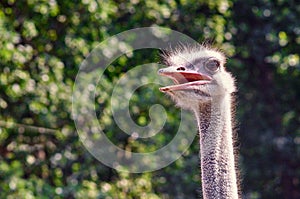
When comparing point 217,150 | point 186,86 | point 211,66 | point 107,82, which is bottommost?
point 217,150

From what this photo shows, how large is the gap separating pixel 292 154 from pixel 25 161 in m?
2.57

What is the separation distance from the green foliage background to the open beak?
3295mm

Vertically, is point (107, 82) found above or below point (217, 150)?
above

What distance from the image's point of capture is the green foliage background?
7.45m

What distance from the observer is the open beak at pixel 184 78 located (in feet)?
13.0

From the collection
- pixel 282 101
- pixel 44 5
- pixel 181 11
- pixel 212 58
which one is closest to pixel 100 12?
pixel 44 5

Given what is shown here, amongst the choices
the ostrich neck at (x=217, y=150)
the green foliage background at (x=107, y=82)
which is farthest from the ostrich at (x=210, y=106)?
the green foliage background at (x=107, y=82)

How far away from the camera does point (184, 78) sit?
4.09 metres

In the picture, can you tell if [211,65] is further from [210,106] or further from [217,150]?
[217,150]

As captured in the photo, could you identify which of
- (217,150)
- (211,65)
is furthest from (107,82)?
(217,150)

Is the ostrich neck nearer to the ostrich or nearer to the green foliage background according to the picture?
the ostrich

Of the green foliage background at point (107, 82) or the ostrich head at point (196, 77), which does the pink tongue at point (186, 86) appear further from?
the green foliage background at point (107, 82)

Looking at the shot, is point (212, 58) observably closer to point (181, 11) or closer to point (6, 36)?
point (6, 36)

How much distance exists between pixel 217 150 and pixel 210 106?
0.18 metres
